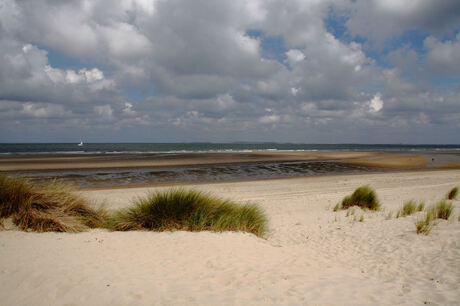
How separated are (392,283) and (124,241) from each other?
18.8ft

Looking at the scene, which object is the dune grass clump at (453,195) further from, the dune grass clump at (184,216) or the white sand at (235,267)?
the dune grass clump at (184,216)

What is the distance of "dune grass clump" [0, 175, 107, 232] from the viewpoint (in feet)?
24.0

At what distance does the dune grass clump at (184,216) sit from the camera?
7727 millimetres

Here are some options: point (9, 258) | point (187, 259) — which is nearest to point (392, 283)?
point (187, 259)

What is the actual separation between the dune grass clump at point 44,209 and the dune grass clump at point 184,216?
2.97ft

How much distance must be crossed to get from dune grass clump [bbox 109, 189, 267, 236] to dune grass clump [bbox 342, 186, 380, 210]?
18.2 feet

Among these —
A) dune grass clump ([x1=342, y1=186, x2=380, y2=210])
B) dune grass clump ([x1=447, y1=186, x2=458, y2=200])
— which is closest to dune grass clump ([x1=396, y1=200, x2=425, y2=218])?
dune grass clump ([x1=342, y1=186, x2=380, y2=210])

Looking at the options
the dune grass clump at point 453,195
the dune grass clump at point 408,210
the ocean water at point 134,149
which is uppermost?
the ocean water at point 134,149

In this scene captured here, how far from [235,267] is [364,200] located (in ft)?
28.4

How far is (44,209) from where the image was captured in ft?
25.5

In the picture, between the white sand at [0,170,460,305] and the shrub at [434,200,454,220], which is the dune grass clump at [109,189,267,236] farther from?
the shrub at [434,200,454,220]

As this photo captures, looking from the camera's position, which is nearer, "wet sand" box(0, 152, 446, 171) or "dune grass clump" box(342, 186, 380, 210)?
"dune grass clump" box(342, 186, 380, 210)

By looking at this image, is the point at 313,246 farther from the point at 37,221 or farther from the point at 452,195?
the point at 452,195

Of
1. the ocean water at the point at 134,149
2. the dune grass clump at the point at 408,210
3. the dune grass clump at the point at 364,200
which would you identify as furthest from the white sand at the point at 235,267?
the ocean water at the point at 134,149
